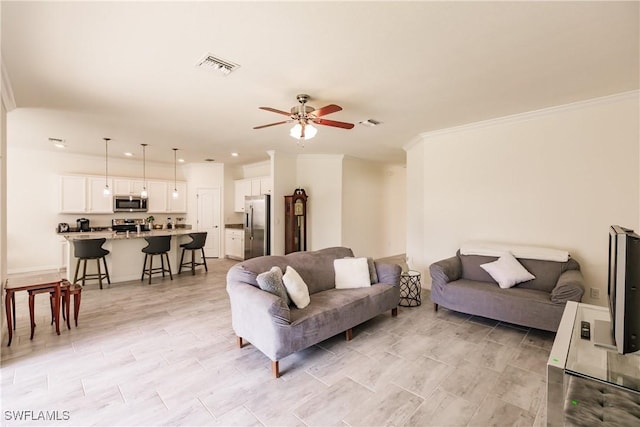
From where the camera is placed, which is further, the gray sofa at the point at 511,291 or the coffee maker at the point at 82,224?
the coffee maker at the point at 82,224

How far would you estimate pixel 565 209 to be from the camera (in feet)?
11.7

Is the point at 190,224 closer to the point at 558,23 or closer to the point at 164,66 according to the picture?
the point at 164,66

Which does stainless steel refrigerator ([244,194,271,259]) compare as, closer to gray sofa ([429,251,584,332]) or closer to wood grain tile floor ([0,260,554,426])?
wood grain tile floor ([0,260,554,426])

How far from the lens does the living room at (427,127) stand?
6.44 ft

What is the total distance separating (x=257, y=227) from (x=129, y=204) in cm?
340

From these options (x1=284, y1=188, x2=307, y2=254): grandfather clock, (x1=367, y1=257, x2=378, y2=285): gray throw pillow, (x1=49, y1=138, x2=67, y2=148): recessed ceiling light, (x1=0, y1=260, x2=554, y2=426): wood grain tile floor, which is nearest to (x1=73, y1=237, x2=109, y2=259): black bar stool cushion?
(x1=0, y1=260, x2=554, y2=426): wood grain tile floor

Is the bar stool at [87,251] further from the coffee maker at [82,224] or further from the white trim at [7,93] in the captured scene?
the coffee maker at [82,224]

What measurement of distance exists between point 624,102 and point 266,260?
4.41m

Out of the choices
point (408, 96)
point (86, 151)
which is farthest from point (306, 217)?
point (86, 151)

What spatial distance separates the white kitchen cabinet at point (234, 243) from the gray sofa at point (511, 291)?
5267 mm

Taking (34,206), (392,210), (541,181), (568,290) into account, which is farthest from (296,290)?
(34,206)

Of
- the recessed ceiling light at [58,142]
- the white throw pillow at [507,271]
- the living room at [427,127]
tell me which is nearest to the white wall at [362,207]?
the living room at [427,127]

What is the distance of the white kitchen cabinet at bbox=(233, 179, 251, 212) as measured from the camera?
783cm

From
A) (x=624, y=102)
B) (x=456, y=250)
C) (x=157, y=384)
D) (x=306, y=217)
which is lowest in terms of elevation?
(x=157, y=384)
